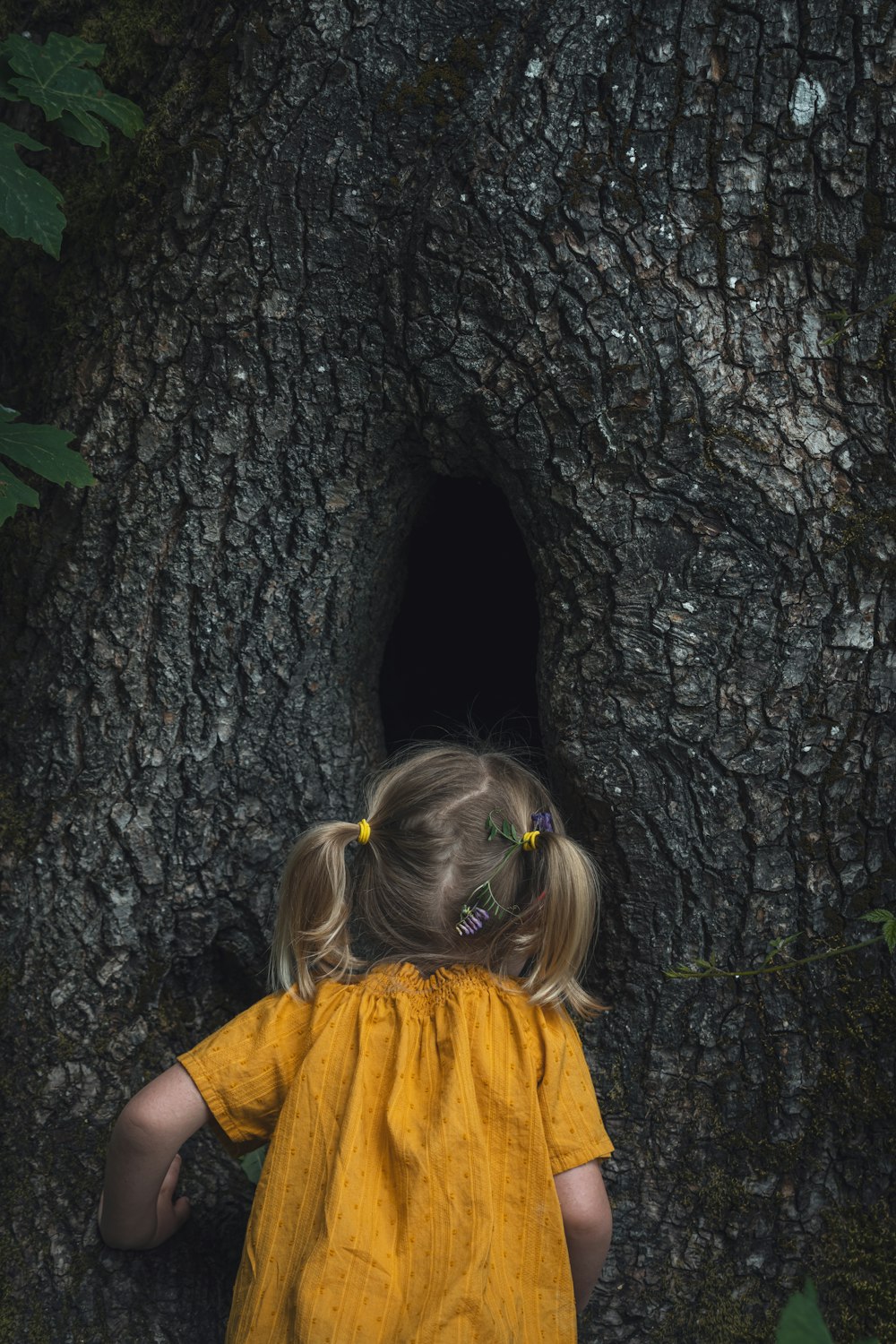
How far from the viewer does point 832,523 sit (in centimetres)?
209

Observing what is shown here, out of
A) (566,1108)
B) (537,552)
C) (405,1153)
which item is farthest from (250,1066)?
(537,552)

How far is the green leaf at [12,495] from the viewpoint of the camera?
1991mm

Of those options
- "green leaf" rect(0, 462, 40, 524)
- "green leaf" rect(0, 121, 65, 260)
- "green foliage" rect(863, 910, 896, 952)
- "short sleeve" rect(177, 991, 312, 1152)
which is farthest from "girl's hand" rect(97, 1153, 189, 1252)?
"green leaf" rect(0, 121, 65, 260)

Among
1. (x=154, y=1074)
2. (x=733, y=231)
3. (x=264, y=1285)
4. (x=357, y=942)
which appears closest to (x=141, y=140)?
(x=733, y=231)

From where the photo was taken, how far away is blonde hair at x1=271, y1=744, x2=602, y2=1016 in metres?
2.12

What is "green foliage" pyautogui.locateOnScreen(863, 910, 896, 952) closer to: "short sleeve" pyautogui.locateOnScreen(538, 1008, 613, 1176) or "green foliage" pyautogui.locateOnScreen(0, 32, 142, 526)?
"short sleeve" pyautogui.locateOnScreen(538, 1008, 613, 1176)

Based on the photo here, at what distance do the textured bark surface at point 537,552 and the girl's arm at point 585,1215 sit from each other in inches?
9.5

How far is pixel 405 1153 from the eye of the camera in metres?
1.91

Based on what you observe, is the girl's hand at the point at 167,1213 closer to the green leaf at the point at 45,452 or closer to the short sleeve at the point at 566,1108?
the short sleeve at the point at 566,1108

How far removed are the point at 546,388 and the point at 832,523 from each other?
0.67m

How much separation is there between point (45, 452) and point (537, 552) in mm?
1088

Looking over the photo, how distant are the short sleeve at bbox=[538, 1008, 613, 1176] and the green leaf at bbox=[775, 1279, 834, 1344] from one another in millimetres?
1229

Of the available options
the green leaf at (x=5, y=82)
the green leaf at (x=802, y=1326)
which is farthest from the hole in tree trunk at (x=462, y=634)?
the green leaf at (x=802, y=1326)

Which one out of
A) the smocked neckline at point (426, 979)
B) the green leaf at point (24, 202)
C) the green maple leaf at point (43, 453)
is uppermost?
the green leaf at point (24, 202)
